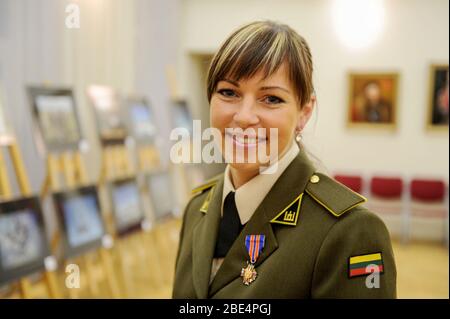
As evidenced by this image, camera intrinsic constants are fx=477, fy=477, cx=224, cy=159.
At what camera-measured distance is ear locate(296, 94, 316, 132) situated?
1.07 m

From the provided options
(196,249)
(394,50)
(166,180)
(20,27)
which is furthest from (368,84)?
(196,249)

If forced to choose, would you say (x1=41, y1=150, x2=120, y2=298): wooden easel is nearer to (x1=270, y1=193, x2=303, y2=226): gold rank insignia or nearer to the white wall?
the white wall

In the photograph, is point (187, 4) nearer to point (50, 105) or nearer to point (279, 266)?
point (50, 105)

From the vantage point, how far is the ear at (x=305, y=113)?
1.07 m

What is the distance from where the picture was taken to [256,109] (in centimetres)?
99

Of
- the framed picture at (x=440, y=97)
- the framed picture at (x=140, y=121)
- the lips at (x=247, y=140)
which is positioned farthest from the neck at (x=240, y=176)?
the framed picture at (x=140, y=121)

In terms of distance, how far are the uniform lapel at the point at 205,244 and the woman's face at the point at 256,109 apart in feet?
0.71

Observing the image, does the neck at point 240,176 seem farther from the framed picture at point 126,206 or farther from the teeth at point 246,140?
the framed picture at point 126,206

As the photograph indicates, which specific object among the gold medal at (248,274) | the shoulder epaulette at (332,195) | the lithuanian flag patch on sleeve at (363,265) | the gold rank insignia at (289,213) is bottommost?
the gold medal at (248,274)

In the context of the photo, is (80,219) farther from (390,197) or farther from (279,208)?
(390,197)

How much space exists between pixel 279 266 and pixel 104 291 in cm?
293

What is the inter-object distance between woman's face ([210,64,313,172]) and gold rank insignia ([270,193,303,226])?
12 cm

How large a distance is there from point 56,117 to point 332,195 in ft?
8.92
